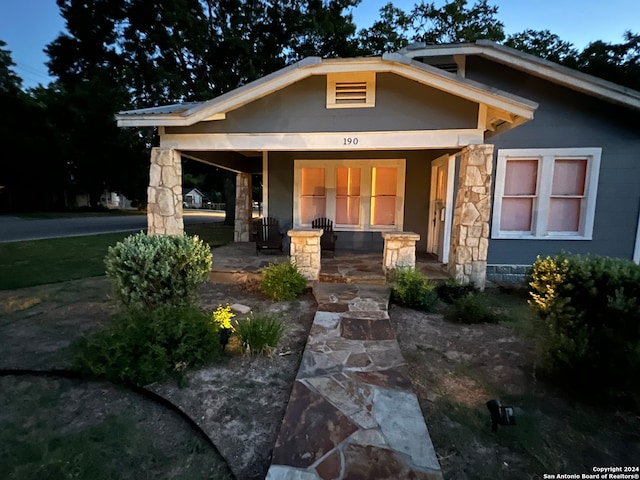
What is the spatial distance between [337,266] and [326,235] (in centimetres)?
126

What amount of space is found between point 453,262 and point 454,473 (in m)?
4.37

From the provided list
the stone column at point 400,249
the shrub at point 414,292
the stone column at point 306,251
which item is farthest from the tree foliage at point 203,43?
the shrub at point 414,292

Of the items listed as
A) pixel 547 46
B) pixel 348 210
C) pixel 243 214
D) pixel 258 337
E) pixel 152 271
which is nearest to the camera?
pixel 258 337

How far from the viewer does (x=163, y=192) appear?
605cm

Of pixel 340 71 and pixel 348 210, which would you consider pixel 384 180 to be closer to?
pixel 348 210

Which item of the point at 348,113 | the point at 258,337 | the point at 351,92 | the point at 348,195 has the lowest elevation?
the point at 258,337

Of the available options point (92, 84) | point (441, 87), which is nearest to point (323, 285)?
point (441, 87)

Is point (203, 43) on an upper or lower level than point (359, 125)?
upper

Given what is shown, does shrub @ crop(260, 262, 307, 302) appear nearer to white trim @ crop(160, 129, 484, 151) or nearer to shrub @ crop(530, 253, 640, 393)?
white trim @ crop(160, 129, 484, 151)

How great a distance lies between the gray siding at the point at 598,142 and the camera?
6.41 metres

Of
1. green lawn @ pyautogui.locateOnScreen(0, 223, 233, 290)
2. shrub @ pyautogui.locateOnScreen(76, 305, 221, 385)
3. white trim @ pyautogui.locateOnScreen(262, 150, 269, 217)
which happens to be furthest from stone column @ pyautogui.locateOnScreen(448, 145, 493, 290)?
green lawn @ pyautogui.locateOnScreen(0, 223, 233, 290)

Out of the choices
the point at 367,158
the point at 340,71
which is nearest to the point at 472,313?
the point at 340,71

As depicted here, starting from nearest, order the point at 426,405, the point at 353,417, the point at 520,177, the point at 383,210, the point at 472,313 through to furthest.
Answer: the point at 353,417
the point at 426,405
the point at 472,313
the point at 520,177
the point at 383,210

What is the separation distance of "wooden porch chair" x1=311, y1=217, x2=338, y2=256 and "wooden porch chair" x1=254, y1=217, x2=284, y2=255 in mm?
921
